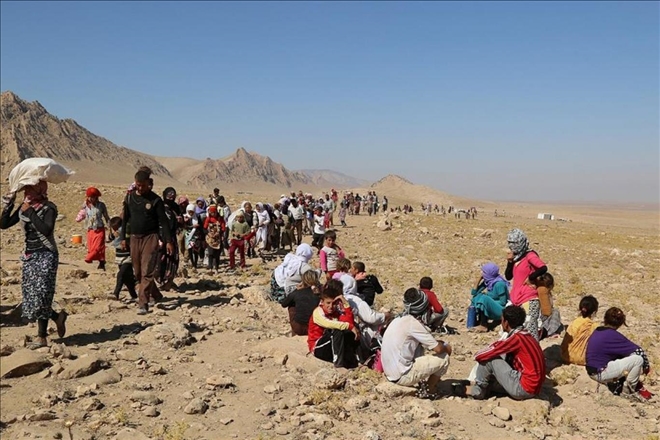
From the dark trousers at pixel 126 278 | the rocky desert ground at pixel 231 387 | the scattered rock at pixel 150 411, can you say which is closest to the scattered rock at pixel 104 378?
the rocky desert ground at pixel 231 387

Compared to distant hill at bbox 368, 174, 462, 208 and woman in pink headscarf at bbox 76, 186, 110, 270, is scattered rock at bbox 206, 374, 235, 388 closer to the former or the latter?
woman in pink headscarf at bbox 76, 186, 110, 270

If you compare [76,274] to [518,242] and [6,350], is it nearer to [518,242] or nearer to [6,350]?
[6,350]

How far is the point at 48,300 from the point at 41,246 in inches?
25.6

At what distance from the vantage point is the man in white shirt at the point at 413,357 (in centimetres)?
529

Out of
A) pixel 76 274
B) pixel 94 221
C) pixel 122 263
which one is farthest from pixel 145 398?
pixel 76 274

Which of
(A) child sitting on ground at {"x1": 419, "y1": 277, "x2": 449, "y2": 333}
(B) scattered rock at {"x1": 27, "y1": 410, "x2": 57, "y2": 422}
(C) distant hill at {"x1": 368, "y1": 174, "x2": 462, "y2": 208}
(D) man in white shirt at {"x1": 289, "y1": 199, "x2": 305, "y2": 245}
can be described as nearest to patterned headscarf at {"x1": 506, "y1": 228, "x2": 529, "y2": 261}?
(A) child sitting on ground at {"x1": 419, "y1": 277, "x2": 449, "y2": 333}

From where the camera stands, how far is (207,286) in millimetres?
10047

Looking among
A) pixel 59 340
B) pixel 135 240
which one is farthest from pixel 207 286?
pixel 59 340

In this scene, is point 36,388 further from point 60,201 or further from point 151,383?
point 60,201

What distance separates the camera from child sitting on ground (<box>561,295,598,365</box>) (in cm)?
608

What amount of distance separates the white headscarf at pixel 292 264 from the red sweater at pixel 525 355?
375 centimetres

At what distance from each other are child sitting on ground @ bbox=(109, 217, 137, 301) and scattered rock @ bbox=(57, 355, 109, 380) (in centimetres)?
259

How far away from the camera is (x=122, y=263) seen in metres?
8.31

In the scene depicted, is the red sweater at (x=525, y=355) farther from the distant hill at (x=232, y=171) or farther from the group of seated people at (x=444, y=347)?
the distant hill at (x=232, y=171)
